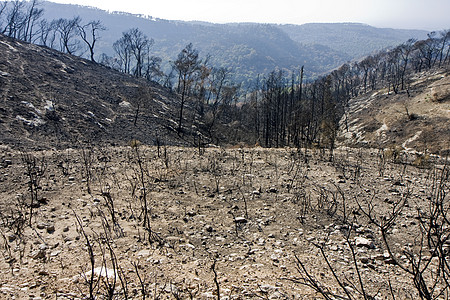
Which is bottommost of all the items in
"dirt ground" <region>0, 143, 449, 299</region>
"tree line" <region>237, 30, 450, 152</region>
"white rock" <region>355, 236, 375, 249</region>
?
"dirt ground" <region>0, 143, 449, 299</region>

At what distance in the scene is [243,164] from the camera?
11523 mm

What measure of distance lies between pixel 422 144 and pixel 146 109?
32193mm

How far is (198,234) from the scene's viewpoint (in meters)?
5.54

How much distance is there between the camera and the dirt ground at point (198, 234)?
3.78m

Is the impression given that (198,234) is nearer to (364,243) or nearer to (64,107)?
(364,243)

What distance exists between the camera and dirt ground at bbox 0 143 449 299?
3779 mm

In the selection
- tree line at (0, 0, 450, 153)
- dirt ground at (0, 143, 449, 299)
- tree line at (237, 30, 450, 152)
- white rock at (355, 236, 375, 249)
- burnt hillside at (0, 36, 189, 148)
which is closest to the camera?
dirt ground at (0, 143, 449, 299)

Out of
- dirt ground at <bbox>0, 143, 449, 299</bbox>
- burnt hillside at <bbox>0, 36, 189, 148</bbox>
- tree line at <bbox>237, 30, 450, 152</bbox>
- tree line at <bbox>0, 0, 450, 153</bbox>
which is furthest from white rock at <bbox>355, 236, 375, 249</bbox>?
burnt hillside at <bbox>0, 36, 189, 148</bbox>

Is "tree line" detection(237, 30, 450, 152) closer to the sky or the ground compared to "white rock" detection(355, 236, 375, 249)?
closer to the sky

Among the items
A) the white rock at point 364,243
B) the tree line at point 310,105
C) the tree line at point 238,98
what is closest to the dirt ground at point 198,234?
the white rock at point 364,243

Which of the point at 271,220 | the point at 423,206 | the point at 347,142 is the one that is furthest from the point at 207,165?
the point at 347,142

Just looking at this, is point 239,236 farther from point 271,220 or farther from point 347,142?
point 347,142

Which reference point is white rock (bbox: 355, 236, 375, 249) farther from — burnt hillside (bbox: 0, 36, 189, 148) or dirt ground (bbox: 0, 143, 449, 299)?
burnt hillside (bbox: 0, 36, 189, 148)

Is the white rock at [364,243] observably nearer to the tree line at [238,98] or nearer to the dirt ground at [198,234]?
the dirt ground at [198,234]
